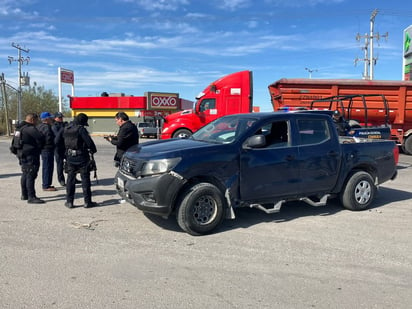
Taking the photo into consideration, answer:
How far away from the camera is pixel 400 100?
14.3 m

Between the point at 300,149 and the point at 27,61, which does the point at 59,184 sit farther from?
the point at 27,61

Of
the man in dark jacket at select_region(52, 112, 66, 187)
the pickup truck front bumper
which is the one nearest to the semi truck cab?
the man in dark jacket at select_region(52, 112, 66, 187)

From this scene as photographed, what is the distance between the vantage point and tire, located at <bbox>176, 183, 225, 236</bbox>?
4662 millimetres

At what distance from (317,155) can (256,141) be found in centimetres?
125

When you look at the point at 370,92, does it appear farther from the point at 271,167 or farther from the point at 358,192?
the point at 271,167

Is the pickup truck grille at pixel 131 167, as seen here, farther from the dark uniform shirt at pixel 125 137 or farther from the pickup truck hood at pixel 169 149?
the dark uniform shirt at pixel 125 137

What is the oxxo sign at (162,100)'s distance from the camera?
4347cm

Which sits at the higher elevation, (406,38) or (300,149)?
(406,38)

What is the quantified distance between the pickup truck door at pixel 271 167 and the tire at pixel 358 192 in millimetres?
1148

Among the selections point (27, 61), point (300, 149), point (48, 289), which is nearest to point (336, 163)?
point (300, 149)

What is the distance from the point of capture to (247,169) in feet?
16.4

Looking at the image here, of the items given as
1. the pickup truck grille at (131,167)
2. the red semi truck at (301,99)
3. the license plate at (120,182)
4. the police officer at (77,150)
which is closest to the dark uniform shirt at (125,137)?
the police officer at (77,150)

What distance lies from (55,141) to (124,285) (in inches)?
182

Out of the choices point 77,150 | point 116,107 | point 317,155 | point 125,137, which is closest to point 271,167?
point 317,155
